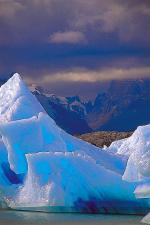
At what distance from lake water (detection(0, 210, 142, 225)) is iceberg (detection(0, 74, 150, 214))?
39 cm

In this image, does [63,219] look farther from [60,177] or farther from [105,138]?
[105,138]

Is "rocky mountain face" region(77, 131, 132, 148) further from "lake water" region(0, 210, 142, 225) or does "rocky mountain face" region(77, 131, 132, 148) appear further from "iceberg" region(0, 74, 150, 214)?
"lake water" region(0, 210, 142, 225)

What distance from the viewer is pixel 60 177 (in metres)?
20.1

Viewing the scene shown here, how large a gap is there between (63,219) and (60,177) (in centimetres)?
152

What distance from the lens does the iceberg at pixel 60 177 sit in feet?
65.3

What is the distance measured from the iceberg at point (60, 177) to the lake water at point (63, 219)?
0.39 meters

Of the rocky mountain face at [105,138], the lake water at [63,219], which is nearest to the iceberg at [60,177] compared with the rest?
the lake water at [63,219]

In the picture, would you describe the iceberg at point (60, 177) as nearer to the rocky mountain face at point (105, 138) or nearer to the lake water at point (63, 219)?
the lake water at point (63, 219)

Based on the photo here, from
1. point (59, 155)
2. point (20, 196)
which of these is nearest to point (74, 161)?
point (59, 155)

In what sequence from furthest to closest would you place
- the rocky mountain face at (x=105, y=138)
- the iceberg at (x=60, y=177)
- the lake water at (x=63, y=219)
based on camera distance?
the rocky mountain face at (x=105, y=138), the iceberg at (x=60, y=177), the lake water at (x=63, y=219)

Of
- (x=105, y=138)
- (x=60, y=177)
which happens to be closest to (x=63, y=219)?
(x=60, y=177)

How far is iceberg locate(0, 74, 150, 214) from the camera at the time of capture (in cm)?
1991

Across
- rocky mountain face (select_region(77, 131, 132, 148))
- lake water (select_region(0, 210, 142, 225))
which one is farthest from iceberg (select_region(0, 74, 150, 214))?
rocky mountain face (select_region(77, 131, 132, 148))

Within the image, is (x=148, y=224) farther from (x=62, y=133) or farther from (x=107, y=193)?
(x=62, y=133)
